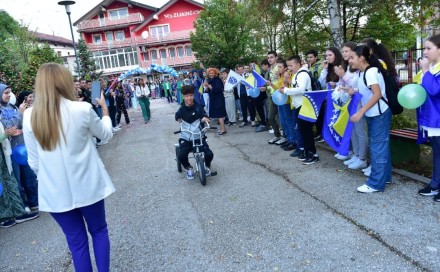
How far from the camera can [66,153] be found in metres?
2.53

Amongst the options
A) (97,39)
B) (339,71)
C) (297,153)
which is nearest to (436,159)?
(339,71)

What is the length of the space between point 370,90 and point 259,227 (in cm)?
230

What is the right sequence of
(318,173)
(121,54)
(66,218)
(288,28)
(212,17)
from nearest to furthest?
1. (66,218)
2. (318,173)
3. (288,28)
4. (212,17)
5. (121,54)

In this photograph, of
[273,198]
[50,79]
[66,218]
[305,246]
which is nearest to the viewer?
[50,79]

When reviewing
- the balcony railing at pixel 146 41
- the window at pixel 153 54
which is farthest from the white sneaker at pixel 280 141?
the window at pixel 153 54

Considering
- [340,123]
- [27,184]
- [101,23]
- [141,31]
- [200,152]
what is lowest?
[27,184]

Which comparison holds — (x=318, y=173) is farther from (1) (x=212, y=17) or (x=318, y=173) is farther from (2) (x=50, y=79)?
(1) (x=212, y=17)

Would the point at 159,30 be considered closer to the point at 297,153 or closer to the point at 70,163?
the point at 297,153

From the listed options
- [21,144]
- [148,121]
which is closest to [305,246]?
[21,144]

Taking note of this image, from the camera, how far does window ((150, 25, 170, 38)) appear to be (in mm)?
45963

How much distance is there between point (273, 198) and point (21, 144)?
3872mm

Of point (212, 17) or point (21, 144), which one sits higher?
point (212, 17)

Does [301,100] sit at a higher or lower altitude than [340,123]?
higher

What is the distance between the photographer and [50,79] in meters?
2.48
